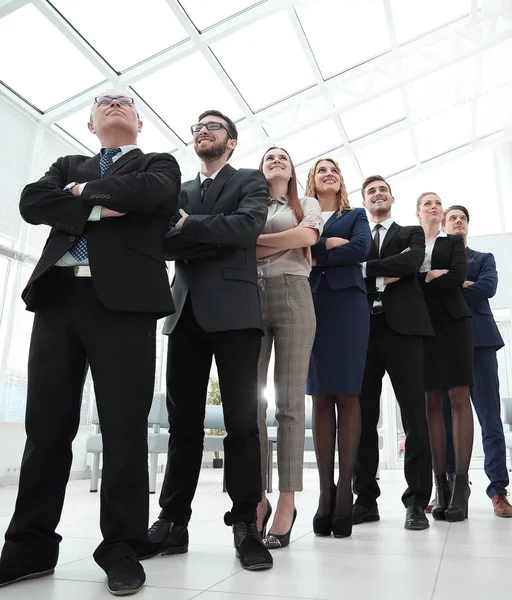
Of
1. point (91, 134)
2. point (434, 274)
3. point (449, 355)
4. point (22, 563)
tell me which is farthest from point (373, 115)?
point (22, 563)

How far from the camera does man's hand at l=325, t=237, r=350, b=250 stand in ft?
7.36

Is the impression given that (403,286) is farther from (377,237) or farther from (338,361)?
(338,361)

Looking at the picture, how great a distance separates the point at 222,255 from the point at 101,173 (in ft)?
1.39

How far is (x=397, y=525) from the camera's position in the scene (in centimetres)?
239

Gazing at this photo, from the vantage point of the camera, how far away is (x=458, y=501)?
102 inches

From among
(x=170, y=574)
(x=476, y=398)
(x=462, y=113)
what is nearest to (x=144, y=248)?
(x=170, y=574)

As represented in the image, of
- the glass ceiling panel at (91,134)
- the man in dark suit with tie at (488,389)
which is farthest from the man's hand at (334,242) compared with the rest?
the glass ceiling panel at (91,134)

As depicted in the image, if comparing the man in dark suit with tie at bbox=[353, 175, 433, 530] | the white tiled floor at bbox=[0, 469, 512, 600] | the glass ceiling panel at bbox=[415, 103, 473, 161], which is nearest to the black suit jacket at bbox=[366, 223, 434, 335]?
the man in dark suit with tie at bbox=[353, 175, 433, 530]

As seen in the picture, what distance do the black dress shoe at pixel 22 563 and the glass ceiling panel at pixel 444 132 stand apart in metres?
8.52

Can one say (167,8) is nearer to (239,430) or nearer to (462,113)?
(239,430)

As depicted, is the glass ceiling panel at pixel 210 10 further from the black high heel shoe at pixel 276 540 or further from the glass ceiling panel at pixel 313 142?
the black high heel shoe at pixel 276 540

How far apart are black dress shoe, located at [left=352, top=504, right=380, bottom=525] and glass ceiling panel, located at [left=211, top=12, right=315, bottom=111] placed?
4711 millimetres

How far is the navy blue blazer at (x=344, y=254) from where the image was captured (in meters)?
2.23

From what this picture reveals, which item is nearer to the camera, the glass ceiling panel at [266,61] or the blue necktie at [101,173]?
the blue necktie at [101,173]
